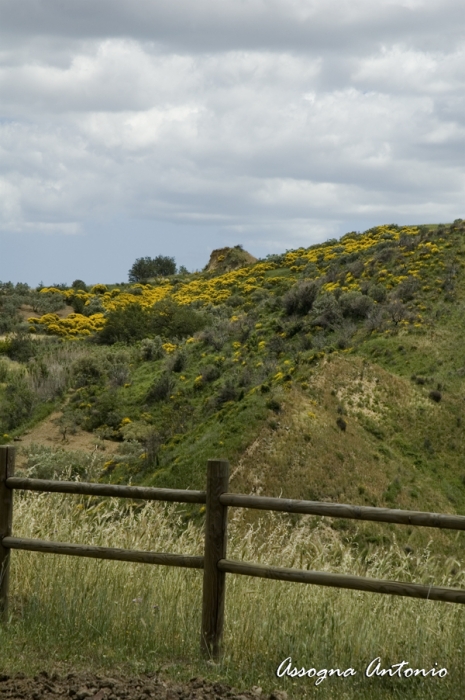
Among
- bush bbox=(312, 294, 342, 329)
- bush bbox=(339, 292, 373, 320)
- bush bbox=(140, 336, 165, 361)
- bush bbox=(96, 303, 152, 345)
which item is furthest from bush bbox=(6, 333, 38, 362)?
bush bbox=(339, 292, 373, 320)

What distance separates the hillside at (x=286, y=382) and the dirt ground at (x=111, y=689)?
6.16 m

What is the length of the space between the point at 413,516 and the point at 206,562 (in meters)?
1.56

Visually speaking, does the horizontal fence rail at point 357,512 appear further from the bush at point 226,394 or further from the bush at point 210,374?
the bush at point 210,374

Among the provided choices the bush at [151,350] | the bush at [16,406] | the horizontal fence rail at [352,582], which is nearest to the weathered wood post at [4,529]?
the horizontal fence rail at [352,582]

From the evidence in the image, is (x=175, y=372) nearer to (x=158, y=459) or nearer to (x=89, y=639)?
(x=158, y=459)

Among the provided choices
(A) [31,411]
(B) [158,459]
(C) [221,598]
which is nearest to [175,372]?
(A) [31,411]

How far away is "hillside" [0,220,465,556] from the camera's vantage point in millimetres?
21656

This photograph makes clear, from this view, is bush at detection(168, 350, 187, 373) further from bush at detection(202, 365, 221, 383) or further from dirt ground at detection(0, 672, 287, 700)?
dirt ground at detection(0, 672, 287, 700)

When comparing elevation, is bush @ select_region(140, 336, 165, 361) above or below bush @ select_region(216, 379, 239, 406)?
above

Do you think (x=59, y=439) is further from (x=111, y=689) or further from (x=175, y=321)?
(x=111, y=689)

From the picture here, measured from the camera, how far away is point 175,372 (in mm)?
35344

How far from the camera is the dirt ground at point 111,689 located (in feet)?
17.5

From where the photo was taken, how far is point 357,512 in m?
5.88

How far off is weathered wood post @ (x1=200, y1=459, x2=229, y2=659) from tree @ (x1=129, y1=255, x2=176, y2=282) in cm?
7212
